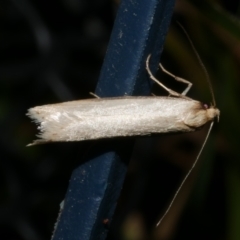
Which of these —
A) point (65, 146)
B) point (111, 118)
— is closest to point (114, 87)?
point (111, 118)

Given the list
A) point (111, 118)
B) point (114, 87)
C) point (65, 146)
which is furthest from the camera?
point (65, 146)

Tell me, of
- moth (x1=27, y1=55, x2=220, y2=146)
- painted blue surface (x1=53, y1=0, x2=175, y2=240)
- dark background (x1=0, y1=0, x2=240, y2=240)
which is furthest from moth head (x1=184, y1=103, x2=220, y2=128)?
dark background (x1=0, y1=0, x2=240, y2=240)

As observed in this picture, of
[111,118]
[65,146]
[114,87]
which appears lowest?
[65,146]

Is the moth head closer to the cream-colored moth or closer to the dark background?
the cream-colored moth

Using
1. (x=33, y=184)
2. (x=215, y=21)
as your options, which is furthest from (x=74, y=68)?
(x=215, y=21)

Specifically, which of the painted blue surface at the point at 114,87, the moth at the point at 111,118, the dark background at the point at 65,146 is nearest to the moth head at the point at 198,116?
the moth at the point at 111,118

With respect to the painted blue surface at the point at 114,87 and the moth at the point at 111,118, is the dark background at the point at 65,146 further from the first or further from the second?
the painted blue surface at the point at 114,87

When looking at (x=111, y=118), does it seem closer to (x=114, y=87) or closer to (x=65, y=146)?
(x=114, y=87)
